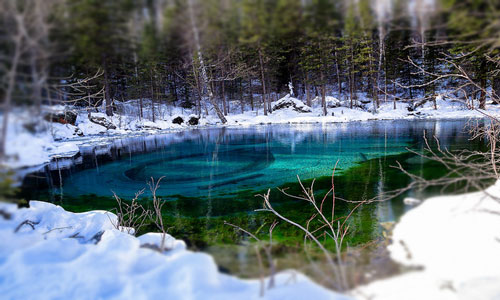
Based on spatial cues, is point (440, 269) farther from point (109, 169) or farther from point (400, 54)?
point (109, 169)

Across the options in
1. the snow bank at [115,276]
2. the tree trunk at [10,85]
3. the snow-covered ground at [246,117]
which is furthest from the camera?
the snow-covered ground at [246,117]

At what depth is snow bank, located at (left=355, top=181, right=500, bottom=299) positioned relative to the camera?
1070 millimetres

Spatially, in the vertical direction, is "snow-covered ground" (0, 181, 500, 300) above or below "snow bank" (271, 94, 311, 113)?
below

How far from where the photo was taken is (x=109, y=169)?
8594 millimetres

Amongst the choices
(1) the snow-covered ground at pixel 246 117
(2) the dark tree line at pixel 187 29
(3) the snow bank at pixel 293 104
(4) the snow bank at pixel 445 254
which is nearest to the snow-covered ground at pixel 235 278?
(4) the snow bank at pixel 445 254

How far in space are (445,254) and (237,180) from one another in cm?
586

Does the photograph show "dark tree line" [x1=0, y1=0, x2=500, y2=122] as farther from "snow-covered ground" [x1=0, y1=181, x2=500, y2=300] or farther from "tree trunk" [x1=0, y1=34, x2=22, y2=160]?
"snow-covered ground" [x1=0, y1=181, x2=500, y2=300]

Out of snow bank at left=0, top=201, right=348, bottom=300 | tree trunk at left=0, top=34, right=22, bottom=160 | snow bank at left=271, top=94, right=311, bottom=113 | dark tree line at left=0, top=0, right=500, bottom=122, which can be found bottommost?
snow bank at left=0, top=201, right=348, bottom=300

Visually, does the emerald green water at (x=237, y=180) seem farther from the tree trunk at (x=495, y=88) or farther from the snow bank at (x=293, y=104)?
the snow bank at (x=293, y=104)

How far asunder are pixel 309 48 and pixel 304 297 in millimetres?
1194

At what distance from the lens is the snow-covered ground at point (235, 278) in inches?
41.9

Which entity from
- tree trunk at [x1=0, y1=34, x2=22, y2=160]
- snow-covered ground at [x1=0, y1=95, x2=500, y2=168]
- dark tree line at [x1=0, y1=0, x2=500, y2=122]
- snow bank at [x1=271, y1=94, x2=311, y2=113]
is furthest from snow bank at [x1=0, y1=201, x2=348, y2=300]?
snow bank at [x1=271, y1=94, x2=311, y2=113]

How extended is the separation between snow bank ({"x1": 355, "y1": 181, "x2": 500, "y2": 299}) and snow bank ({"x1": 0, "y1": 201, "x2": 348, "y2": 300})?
334mm

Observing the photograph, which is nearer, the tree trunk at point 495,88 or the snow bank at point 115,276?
the snow bank at point 115,276
